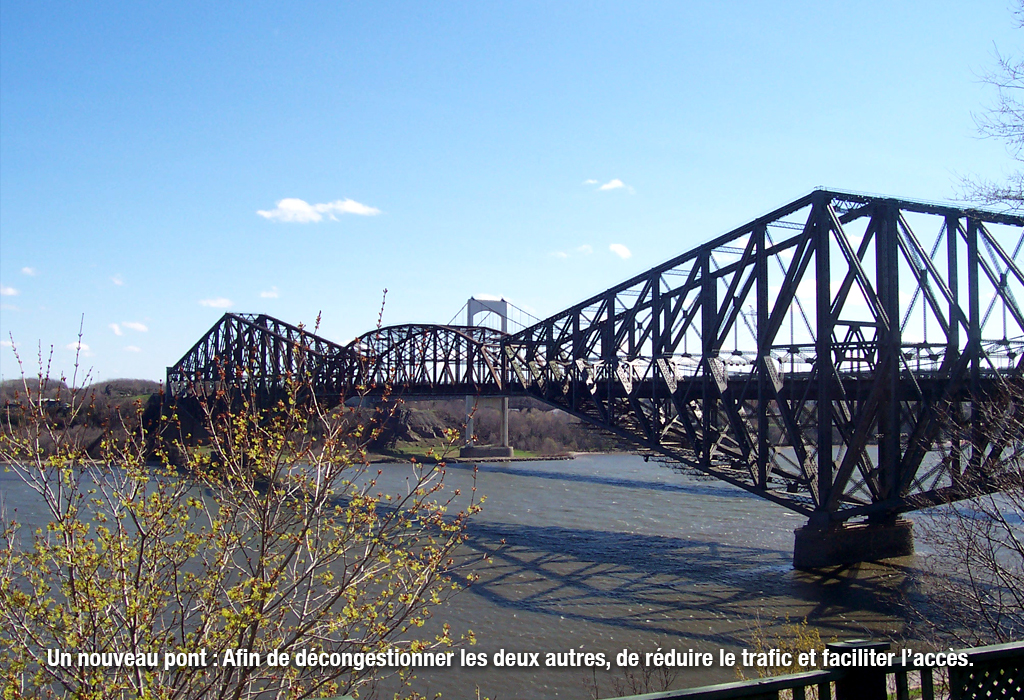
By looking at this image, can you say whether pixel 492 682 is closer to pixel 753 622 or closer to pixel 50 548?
pixel 753 622

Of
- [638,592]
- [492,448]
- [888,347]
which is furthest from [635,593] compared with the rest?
[492,448]

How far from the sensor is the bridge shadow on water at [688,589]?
20922mm

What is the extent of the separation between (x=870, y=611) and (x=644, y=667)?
899 centimetres

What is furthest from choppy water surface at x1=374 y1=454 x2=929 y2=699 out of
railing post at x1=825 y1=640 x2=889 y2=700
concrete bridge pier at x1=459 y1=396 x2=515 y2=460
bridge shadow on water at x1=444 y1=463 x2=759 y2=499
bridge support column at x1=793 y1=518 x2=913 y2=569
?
concrete bridge pier at x1=459 y1=396 x2=515 y2=460

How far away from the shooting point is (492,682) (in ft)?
54.6

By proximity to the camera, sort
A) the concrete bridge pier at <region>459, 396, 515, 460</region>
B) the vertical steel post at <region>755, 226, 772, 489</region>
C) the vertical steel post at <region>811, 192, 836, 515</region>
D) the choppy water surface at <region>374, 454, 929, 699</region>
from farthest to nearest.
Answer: the concrete bridge pier at <region>459, 396, 515, 460</region>
the vertical steel post at <region>755, 226, 772, 489</region>
the vertical steel post at <region>811, 192, 836, 515</region>
the choppy water surface at <region>374, 454, 929, 699</region>

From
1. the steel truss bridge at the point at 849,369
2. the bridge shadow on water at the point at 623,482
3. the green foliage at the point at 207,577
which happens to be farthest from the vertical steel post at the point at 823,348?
the bridge shadow on water at the point at 623,482

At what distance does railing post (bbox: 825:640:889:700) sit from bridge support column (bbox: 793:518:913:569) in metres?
22.2

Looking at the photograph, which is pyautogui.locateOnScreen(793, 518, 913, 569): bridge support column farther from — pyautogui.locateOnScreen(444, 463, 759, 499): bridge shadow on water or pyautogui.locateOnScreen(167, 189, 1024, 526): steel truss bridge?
pyautogui.locateOnScreen(444, 463, 759, 499): bridge shadow on water

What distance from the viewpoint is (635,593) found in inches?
966

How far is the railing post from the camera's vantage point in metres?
5.76

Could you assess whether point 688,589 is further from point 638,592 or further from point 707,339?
point 707,339

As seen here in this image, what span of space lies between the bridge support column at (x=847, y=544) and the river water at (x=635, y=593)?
0.43m

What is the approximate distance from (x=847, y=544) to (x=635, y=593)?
7972mm
